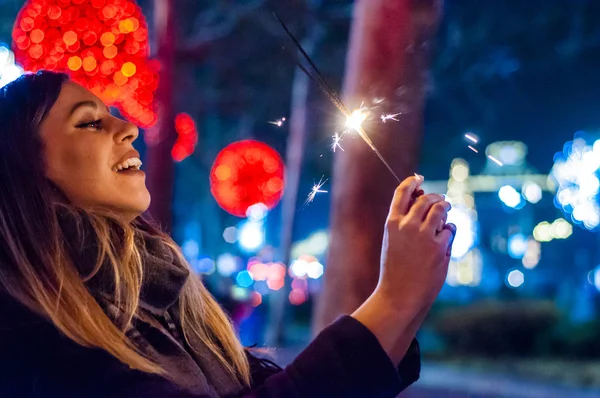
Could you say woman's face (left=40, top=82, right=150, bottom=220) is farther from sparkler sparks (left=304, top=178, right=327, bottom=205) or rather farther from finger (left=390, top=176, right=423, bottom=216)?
finger (left=390, top=176, right=423, bottom=216)

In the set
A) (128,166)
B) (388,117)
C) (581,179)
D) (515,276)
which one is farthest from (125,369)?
(515,276)

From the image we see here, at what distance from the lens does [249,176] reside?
9.10 m

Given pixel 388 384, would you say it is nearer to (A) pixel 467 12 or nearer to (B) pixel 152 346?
(B) pixel 152 346

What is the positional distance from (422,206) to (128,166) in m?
0.91

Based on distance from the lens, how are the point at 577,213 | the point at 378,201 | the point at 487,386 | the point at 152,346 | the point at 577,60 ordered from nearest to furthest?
the point at 152,346, the point at 378,201, the point at 487,386, the point at 577,60, the point at 577,213

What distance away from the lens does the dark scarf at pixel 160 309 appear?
1564mm

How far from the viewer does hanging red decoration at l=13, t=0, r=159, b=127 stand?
142 inches

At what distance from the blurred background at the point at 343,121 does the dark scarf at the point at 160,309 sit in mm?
694

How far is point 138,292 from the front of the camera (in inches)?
63.9

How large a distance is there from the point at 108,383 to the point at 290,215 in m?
12.2

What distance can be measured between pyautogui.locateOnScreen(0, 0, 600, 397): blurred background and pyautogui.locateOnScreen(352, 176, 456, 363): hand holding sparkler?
43cm

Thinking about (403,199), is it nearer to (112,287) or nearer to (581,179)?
(112,287)

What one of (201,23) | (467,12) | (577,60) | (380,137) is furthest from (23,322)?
(577,60)

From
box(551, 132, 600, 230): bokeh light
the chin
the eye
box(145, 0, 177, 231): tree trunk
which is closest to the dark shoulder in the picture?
the chin
